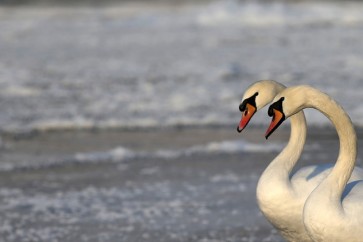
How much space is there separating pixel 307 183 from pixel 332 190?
0.66 metres

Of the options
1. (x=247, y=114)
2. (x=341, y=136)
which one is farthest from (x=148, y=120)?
(x=341, y=136)

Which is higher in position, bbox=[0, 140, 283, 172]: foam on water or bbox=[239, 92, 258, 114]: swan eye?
bbox=[239, 92, 258, 114]: swan eye

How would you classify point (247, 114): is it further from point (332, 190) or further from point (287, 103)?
point (332, 190)

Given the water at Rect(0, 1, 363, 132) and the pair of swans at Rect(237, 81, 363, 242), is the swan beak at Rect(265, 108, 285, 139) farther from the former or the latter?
the water at Rect(0, 1, 363, 132)

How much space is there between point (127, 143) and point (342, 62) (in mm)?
5754

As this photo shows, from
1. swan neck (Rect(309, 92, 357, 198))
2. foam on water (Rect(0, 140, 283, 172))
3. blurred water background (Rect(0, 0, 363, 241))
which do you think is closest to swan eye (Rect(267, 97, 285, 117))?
swan neck (Rect(309, 92, 357, 198))

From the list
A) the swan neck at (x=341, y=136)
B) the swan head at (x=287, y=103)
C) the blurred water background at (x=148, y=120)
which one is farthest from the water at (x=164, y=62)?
the swan head at (x=287, y=103)

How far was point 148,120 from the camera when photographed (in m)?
10.4

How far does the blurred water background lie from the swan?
1412 mm

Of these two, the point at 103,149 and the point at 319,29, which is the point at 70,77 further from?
the point at 319,29

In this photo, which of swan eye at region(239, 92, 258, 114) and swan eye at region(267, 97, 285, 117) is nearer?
swan eye at region(267, 97, 285, 117)

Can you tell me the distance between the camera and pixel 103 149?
9.06 meters

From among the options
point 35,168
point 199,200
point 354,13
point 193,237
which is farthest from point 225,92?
point 354,13

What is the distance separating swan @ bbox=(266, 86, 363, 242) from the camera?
4516 mm
